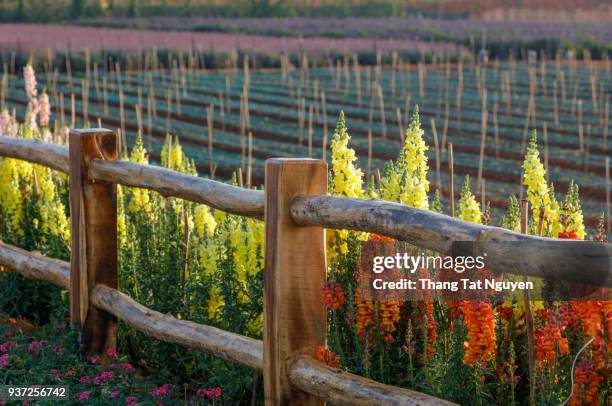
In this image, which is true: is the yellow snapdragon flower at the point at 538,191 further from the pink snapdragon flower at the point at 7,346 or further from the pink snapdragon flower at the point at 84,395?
the pink snapdragon flower at the point at 7,346

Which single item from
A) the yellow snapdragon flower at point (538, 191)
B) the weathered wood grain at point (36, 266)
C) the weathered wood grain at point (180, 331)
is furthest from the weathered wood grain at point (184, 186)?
the yellow snapdragon flower at point (538, 191)

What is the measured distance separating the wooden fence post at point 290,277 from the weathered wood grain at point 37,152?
2.02 meters

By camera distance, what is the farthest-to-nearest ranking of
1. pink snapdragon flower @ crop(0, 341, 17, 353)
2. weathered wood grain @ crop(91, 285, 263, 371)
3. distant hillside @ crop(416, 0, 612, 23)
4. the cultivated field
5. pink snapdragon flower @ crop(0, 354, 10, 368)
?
distant hillside @ crop(416, 0, 612, 23), the cultivated field, pink snapdragon flower @ crop(0, 341, 17, 353), pink snapdragon flower @ crop(0, 354, 10, 368), weathered wood grain @ crop(91, 285, 263, 371)

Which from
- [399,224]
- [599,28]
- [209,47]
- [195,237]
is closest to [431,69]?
[209,47]

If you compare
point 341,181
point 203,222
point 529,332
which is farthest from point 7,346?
point 529,332

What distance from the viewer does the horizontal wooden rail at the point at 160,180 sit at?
4301mm

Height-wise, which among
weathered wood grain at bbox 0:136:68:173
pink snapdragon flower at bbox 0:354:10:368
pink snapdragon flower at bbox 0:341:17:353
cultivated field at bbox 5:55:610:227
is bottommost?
cultivated field at bbox 5:55:610:227

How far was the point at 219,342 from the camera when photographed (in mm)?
4391

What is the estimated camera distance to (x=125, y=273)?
563cm

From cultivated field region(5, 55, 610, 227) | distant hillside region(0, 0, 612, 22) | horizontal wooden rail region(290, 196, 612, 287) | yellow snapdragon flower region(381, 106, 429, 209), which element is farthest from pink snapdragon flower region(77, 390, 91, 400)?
distant hillside region(0, 0, 612, 22)

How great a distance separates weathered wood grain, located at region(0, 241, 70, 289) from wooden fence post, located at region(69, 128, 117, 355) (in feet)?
0.77

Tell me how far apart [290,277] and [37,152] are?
2.53m

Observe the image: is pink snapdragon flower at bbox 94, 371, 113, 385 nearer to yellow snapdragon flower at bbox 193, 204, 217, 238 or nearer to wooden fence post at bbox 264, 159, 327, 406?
wooden fence post at bbox 264, 159, 327, 406

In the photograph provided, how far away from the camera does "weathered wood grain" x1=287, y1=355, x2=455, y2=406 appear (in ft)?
11.5
